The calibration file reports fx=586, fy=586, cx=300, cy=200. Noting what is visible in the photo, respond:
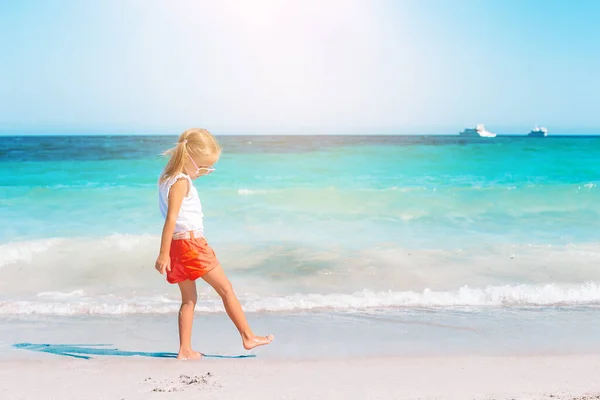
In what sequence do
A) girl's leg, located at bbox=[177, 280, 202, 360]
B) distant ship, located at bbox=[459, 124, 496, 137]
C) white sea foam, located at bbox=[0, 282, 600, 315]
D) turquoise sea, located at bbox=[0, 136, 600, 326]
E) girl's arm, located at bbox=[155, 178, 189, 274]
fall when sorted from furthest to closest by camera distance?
distant ship, located at bbox=[459, 124, 496, 137] → turquoise sea, located at bbox=[0, 136, 600, 326] → white sea foam, located at bbox=[0, 282, 600, 315] → girl's leg, located at bbox=[177, 280, 202, 360] → girl's arm, located at bbox=[155, 178, 189, 274]

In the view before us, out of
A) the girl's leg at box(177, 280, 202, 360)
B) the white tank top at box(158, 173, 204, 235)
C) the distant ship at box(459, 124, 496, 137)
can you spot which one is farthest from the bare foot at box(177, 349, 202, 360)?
the distant ship at box(459, 124, 496, 137)

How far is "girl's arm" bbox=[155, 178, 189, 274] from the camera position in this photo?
2.98m

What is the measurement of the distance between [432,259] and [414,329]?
2932mm

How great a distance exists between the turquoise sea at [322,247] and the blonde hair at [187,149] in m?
1.62

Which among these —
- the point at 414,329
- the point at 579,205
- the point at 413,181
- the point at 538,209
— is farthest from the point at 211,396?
the point at 413,181

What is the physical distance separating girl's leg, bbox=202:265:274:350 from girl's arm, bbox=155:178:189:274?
27 cm

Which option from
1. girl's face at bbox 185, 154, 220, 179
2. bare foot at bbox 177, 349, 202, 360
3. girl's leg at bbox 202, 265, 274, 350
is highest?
girl's face at bbox 185, 154, 220, 179

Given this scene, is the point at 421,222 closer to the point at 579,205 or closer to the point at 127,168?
the point at 579,205

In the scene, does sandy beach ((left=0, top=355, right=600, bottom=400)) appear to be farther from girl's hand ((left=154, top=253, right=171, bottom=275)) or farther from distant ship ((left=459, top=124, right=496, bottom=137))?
distant ship ((left=459, top=124, right=496, bottom=137))

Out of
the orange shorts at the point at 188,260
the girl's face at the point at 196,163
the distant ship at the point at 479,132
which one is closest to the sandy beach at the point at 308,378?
the orange shorts at the point at 188,260

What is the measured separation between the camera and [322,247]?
7570 millimetres

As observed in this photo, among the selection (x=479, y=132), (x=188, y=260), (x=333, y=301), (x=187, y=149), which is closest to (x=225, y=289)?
(x=188, y=260)

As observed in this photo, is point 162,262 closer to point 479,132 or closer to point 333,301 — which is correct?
point 333,301

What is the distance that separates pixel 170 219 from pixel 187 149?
385 millimetres
